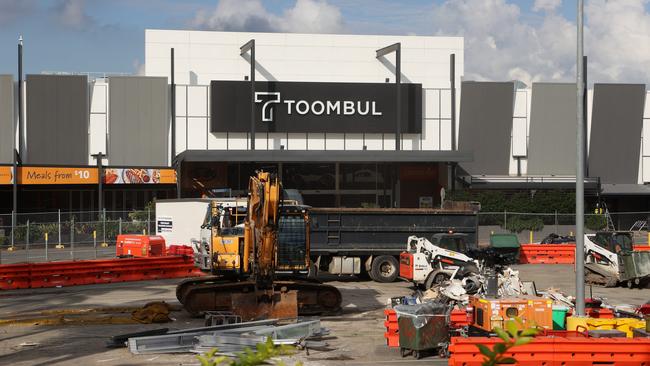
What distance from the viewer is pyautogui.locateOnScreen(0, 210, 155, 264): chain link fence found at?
43.2 meters

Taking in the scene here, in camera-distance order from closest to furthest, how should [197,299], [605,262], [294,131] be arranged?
[197,299]
[605,262]
[294,131]

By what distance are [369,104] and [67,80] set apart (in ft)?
69.2

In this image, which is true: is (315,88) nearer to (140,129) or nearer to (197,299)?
(140,129)

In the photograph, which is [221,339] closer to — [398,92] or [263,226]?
[263,226]

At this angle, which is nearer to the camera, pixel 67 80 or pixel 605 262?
pixel 605 262

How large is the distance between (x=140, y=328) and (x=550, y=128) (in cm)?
4748

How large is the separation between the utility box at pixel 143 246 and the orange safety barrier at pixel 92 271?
2830mm

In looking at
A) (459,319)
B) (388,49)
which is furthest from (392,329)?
(388,49)

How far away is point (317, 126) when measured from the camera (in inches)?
2451

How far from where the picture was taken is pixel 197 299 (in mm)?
23953

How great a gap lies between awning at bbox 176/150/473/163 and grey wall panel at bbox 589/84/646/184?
38.9ft

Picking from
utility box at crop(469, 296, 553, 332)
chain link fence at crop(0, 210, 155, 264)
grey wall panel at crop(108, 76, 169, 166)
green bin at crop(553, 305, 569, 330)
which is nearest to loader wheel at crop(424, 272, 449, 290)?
green bin at crop(553, 305, 569, 330)

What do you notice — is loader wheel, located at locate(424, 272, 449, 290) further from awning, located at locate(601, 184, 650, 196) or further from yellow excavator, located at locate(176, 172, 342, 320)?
awning, located at locate(601, 184, 650, 196)

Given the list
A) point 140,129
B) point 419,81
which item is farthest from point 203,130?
point 419,81
